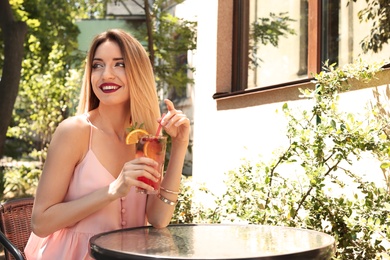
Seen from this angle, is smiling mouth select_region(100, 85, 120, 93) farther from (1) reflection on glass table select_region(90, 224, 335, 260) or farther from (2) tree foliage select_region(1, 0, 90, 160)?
(2) tree foliage select_region(1, 0, 90, 160)

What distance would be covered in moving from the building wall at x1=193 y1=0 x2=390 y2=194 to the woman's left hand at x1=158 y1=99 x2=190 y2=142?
9.06ft

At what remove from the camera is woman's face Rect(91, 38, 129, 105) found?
306 centimetres

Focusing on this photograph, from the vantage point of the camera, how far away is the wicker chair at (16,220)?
3.38 meters

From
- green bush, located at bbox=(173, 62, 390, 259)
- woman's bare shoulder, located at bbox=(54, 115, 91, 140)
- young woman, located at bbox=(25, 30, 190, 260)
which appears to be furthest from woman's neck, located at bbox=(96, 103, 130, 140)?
green bush, located at bbox=(173, 62, 390, 259)

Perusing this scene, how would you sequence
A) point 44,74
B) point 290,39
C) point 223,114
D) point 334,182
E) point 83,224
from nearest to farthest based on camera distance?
point 83,224 < point 334,182 < point 290,39 < point 223,114 < point 44,74

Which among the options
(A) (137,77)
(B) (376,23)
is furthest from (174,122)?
(B) (376,23)

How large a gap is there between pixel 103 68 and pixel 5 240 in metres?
0.82

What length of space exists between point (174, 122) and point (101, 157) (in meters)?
0.37

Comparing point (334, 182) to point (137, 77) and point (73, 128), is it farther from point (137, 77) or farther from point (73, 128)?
point (73, 128)

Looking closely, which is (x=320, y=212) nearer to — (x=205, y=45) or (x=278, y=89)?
(x=278, y=89)

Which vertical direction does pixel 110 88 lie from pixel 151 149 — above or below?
above

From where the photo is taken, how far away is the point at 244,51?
7.23 m

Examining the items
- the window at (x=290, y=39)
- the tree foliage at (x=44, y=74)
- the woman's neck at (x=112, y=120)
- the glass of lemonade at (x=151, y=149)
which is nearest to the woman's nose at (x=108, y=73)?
the woman's neck at (x=112, y=120)

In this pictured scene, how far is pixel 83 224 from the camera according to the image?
2996 millimetres
